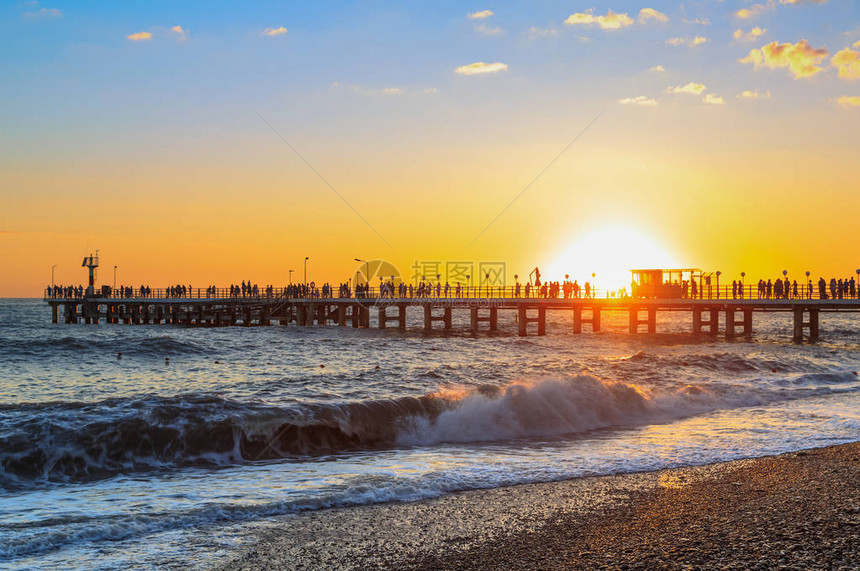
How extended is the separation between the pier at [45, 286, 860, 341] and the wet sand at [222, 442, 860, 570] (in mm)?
36803

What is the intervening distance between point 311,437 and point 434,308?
49488 mm

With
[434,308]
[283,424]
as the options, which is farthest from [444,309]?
[283,424]

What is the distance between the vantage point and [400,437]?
13211mm

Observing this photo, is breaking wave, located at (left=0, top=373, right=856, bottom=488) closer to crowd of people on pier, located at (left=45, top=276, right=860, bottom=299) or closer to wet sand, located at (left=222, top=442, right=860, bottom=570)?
wet sand, located at (left=222, top=442, right=860, bottom=570)

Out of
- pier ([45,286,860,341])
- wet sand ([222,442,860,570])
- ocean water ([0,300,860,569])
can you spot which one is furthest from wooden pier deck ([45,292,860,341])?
wet sand ([222,442,860,570])

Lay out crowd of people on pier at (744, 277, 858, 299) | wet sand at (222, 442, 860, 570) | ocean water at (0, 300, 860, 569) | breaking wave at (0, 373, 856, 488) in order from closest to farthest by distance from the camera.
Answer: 1. wet sand at (222, 442, 860, 570)
2. ocean water at (0, 300, 860, 569)
3. breaking wave at (0, 373, 856, 488)
4. crowd of people on pier at (744, 277, 858, 299)

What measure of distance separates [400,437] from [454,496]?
4834 mm

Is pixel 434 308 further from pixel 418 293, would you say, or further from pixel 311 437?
pixel 311 437

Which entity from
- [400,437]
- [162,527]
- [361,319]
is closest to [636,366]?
[400,437]

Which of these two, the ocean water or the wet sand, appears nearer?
the wet sand

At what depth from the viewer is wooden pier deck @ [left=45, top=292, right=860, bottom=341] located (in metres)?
43.9

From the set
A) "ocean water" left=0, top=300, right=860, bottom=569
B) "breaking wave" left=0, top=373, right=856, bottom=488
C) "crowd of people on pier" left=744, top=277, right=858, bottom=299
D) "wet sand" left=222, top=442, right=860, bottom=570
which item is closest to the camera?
"wet sand" left=222, top=442, right=860, bottom=570

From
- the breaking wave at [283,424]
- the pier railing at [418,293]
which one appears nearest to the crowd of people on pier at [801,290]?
the pier railing at [418,293]

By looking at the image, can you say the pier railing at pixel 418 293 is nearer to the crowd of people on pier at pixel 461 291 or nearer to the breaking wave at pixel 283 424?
the crowd of people on pier at pixel 461 291
